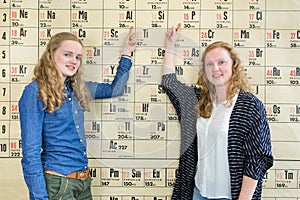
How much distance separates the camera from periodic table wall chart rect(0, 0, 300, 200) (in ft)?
5.63

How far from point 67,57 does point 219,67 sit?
0.55m

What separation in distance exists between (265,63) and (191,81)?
0.31m

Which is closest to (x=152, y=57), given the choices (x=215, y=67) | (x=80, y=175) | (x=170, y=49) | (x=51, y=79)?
(x=170, y=49)

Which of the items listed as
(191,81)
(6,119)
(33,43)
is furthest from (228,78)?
(6,119)

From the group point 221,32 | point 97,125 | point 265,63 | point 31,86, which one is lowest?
point 97,125

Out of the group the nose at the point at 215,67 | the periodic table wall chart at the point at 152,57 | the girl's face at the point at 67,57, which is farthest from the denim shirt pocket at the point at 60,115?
the nose at the point at 215,67

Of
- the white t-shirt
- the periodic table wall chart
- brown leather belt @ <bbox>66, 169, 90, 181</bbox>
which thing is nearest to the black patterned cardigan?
the white t-shirt

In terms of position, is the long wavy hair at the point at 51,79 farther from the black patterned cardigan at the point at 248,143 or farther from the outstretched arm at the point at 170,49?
the black patterned cardigan at the point at 248,143

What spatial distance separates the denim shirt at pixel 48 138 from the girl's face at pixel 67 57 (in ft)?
0.19

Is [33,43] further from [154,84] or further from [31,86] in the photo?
[154,84]

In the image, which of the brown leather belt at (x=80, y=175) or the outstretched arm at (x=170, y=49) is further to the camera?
the outstretched arm at (x=170, y=49)

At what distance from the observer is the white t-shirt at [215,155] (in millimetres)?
1490

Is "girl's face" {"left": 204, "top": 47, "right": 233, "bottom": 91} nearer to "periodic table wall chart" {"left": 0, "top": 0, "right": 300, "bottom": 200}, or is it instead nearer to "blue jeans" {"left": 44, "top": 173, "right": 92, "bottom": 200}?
"periodic table wall chart" {"left": 0, "top": 0, "right": 300, "bottom": 200}

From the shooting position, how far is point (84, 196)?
5.10ft
